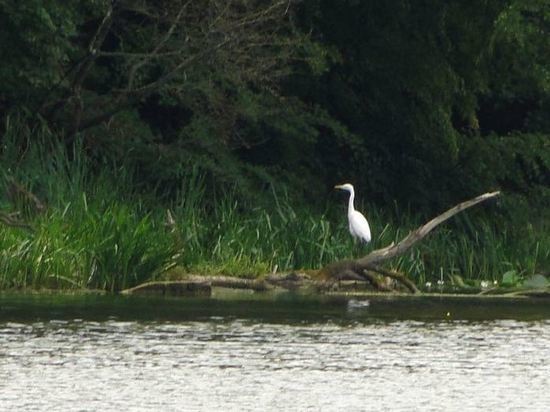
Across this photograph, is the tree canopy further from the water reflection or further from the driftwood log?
the water reflection

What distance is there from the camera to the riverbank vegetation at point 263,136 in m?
25.8

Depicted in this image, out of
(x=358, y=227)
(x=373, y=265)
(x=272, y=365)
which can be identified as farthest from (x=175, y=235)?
(x=272, y=365)

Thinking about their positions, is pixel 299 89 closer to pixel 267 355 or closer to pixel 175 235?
pixel 175 235

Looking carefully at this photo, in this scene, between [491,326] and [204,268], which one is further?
[204,268]

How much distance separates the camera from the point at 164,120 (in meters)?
33.1

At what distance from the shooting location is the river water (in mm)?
14367

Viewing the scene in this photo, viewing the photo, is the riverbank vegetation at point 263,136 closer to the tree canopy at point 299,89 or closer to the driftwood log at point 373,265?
the tree canopy at point 299,89

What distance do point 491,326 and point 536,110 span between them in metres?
16.6


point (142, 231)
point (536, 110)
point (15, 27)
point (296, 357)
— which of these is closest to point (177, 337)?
point (296, 357)

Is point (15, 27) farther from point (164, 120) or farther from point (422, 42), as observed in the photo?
point (422, 42)

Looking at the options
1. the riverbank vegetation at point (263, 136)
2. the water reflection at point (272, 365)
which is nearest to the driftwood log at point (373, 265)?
the riverbank vegetation at point (263, 136)

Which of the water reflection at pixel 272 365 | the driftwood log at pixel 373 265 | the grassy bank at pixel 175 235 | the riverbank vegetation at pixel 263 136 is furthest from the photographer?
the riverbank vegetation at pixel 263 136

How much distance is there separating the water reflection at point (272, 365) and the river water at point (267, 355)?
16 mm

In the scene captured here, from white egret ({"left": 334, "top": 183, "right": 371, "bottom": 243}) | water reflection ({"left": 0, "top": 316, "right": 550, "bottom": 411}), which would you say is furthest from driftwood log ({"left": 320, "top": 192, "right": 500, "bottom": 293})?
water reflection ({"left": 0, "top": 316, "right": 550, "bottom": 411})
